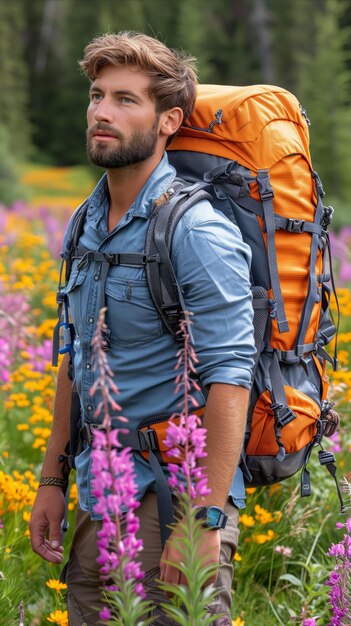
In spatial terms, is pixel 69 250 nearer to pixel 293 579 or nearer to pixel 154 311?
pixel 154 311

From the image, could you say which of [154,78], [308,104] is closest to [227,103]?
[154,78]

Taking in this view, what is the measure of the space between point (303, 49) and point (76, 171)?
17.1m

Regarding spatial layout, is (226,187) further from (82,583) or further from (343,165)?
(343,165)

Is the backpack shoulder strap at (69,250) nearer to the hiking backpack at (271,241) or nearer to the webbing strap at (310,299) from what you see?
the hiking backpack at (271,241)

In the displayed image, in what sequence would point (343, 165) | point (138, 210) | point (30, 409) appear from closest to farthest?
point (138, 210) → point (30, 409) → point (343, 165)

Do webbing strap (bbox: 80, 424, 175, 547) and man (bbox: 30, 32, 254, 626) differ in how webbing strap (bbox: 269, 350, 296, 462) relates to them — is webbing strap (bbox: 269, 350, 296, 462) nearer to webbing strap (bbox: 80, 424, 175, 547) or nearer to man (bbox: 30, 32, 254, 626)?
man (bbox: 30, 32, 254, 626)

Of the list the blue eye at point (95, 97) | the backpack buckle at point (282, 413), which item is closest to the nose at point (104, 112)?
the blue eye at point (95, 97)

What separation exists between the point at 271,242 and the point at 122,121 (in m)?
0.62

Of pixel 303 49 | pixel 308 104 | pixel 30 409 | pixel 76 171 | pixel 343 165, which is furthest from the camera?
pixel 303 49

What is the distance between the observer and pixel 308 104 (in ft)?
138

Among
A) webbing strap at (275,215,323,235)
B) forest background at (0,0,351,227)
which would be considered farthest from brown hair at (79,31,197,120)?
forest background at (0,0,351,227)

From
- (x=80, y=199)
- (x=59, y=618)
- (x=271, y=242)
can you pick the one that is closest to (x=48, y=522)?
(x=59, y=618)

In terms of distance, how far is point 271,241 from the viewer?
120 inches

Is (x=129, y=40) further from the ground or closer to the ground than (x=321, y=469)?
further from the ground
